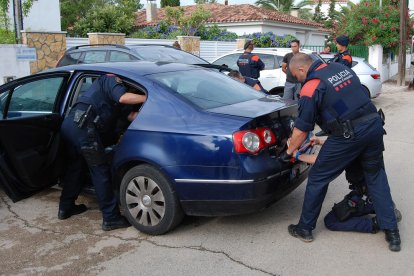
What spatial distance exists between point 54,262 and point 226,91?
2.26m

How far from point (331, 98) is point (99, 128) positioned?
210cm

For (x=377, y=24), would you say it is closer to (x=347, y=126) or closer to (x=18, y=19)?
(x=18, y=19)

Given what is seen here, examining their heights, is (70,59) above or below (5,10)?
below

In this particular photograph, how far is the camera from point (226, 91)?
4691 millimetres

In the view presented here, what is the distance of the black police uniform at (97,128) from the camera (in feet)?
13.9

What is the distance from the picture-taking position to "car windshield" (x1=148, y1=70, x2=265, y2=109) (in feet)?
14.0

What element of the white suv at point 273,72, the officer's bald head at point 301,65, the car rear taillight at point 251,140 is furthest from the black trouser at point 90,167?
the white suv at point 273,72

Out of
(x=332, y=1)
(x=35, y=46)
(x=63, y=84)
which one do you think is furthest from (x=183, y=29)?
(x=332, y=1)

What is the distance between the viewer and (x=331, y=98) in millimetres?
3664

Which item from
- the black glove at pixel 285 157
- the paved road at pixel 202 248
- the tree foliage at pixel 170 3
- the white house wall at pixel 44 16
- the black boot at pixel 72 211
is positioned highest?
the tree foliage at pixel 170 3

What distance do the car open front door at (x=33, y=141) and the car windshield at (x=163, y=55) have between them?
376cm

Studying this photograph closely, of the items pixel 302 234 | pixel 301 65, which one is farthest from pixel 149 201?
pixel 301 65

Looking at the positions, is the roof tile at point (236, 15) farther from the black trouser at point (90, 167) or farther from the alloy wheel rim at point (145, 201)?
the alloy wheel rim at point (145, 201)

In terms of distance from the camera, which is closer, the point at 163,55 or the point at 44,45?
the point at 163,55
